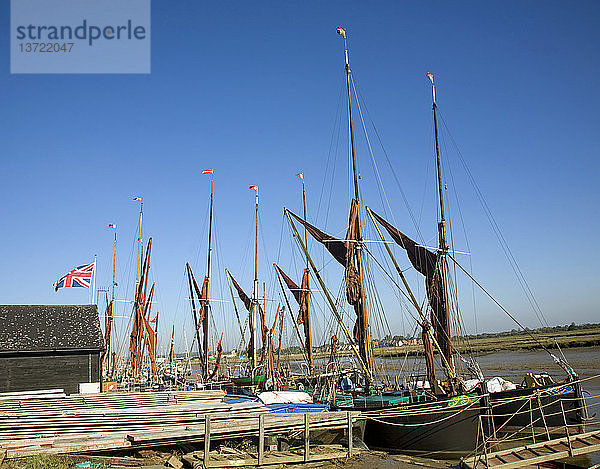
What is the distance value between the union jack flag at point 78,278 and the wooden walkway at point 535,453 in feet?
94.3

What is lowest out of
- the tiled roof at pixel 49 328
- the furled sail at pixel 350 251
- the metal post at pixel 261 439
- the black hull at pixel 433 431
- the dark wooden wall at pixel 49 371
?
the black hull at pixel 433 431

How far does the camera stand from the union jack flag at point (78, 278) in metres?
37.9

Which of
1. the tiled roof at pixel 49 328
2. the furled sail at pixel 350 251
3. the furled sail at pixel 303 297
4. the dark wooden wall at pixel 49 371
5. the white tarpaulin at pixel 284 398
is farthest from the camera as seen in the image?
the furled sail at pixel 303 297

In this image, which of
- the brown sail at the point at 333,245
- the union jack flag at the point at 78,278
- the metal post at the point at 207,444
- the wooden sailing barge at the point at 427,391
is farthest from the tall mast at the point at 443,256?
the union jack flag at the point at 78,278

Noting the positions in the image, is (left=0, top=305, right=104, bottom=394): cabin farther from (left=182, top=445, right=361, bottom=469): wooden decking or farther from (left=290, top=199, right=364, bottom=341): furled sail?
(left=182, top=445, right=361, bottom=469): wooden decking

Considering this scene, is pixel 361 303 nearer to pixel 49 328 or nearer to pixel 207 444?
pixel 207 444

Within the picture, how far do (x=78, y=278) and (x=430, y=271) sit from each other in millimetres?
23991

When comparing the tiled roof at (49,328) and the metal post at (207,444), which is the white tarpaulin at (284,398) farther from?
the tiled roof at (49,328)

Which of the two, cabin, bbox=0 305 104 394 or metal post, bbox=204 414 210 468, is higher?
cabin, bbox=0 305 104 394

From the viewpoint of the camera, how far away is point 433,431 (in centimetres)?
2445

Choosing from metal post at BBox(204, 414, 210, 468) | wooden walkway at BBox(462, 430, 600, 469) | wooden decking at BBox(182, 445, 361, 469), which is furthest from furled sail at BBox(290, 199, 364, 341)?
metal post at BBox(204, 414, 210, 468)

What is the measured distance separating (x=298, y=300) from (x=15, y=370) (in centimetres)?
2269

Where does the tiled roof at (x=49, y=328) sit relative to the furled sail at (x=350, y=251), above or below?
below

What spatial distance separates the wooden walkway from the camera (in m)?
18.2
